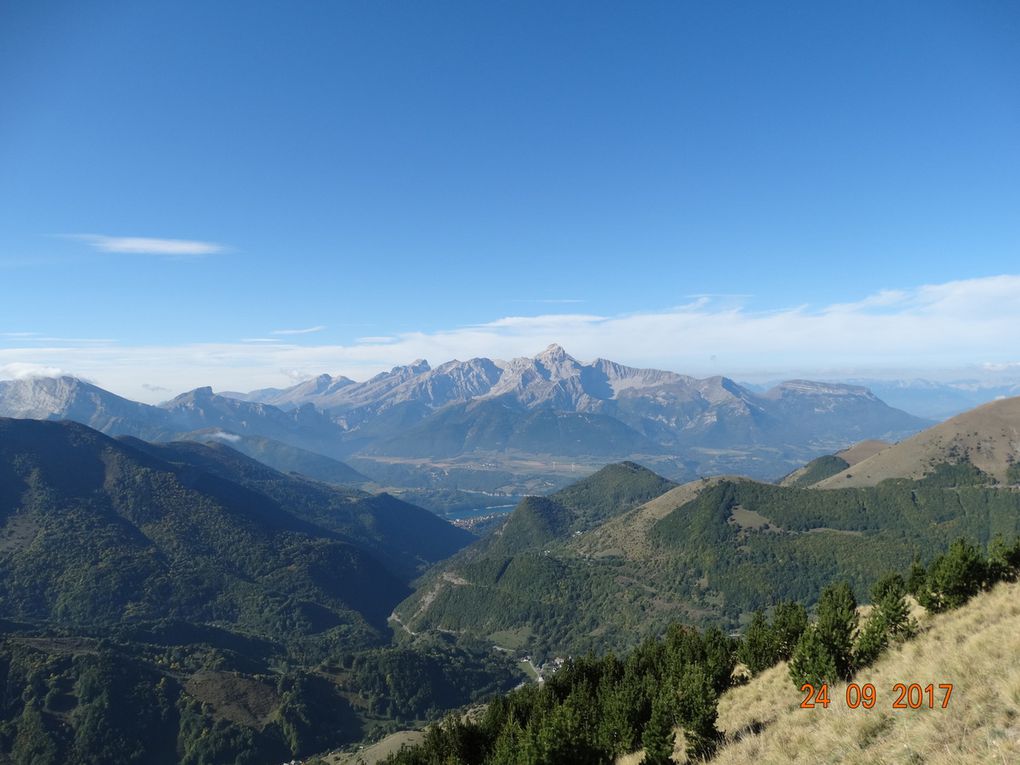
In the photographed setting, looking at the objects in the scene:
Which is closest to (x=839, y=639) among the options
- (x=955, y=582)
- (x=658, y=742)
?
(x=955, y=582)

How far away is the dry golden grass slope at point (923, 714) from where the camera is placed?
64.8ft

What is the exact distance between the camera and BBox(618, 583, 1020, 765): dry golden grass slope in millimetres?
19750

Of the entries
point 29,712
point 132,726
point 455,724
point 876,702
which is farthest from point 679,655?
point 29,712

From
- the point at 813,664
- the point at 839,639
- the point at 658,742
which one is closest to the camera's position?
the point at 658,742

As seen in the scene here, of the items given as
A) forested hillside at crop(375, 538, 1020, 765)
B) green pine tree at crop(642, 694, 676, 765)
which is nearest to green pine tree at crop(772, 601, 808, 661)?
forested hillside at crop(375, 538, 1020, 765)

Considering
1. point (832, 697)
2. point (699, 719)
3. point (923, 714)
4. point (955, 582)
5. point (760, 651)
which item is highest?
point (923, 714)

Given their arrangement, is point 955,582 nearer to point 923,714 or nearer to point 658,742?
point 923,714

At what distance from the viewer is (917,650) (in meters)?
33.9

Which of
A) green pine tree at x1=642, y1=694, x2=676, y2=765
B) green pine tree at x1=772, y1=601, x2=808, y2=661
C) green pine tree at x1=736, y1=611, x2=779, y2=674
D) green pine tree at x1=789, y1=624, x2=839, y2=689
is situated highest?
green pine tree at x1=789, y1=624, x2=839, y2=689

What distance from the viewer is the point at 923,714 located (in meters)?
23.1

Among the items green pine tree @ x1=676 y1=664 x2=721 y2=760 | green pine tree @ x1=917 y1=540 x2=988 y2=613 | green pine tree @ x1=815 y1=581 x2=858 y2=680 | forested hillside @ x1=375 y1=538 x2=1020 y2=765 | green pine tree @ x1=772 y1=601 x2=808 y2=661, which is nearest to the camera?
forested hillside @ x1=375 y1=538 x2=1020 y2=765

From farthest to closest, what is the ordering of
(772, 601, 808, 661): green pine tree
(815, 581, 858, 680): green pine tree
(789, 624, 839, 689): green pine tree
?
(772, 601, 808, 661): green pine tree < (815, 581, 858, 680): green pine tree < (789, 624, 839, 689): green pine tree

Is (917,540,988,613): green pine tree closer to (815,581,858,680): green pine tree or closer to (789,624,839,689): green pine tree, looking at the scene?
(815,581,858,680): green pine tree

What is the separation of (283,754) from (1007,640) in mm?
208721
